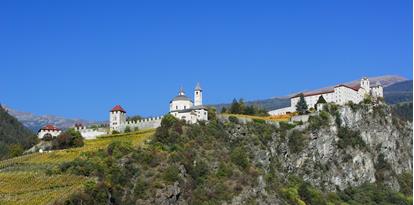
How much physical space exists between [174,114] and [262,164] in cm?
1548

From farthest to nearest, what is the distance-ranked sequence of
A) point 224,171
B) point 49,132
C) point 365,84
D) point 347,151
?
point 365,84 → point 347,151 → point 49,132 → point 224,171

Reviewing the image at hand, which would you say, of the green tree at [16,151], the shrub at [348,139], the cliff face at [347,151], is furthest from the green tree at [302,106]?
the green tree at [16,151]

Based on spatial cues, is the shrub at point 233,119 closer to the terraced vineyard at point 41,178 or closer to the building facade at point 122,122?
the building facade at point 122,122

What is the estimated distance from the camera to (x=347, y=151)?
416ft

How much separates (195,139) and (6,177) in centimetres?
2758

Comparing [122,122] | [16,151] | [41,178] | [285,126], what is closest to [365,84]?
[285,126]

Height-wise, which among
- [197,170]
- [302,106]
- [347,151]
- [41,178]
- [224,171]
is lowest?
[224,171]

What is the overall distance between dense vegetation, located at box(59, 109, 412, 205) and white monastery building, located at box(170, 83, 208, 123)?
5.63 ft

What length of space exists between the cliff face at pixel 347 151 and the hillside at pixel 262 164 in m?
0.17

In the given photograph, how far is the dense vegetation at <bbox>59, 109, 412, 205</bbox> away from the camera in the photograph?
270 feet

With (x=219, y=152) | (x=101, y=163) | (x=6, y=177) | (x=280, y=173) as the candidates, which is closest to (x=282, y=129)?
(x=280, y=173)

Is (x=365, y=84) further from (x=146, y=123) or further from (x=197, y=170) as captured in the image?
(x=197, y=170)

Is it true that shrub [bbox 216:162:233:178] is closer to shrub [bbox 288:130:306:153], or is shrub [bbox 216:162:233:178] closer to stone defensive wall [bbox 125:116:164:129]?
stone defensive wall [bbox 125:116:164:129]

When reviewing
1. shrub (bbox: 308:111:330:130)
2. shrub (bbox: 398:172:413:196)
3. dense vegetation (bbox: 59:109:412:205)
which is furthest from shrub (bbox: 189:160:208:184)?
shrub (bbox: 398:172:413:196)
